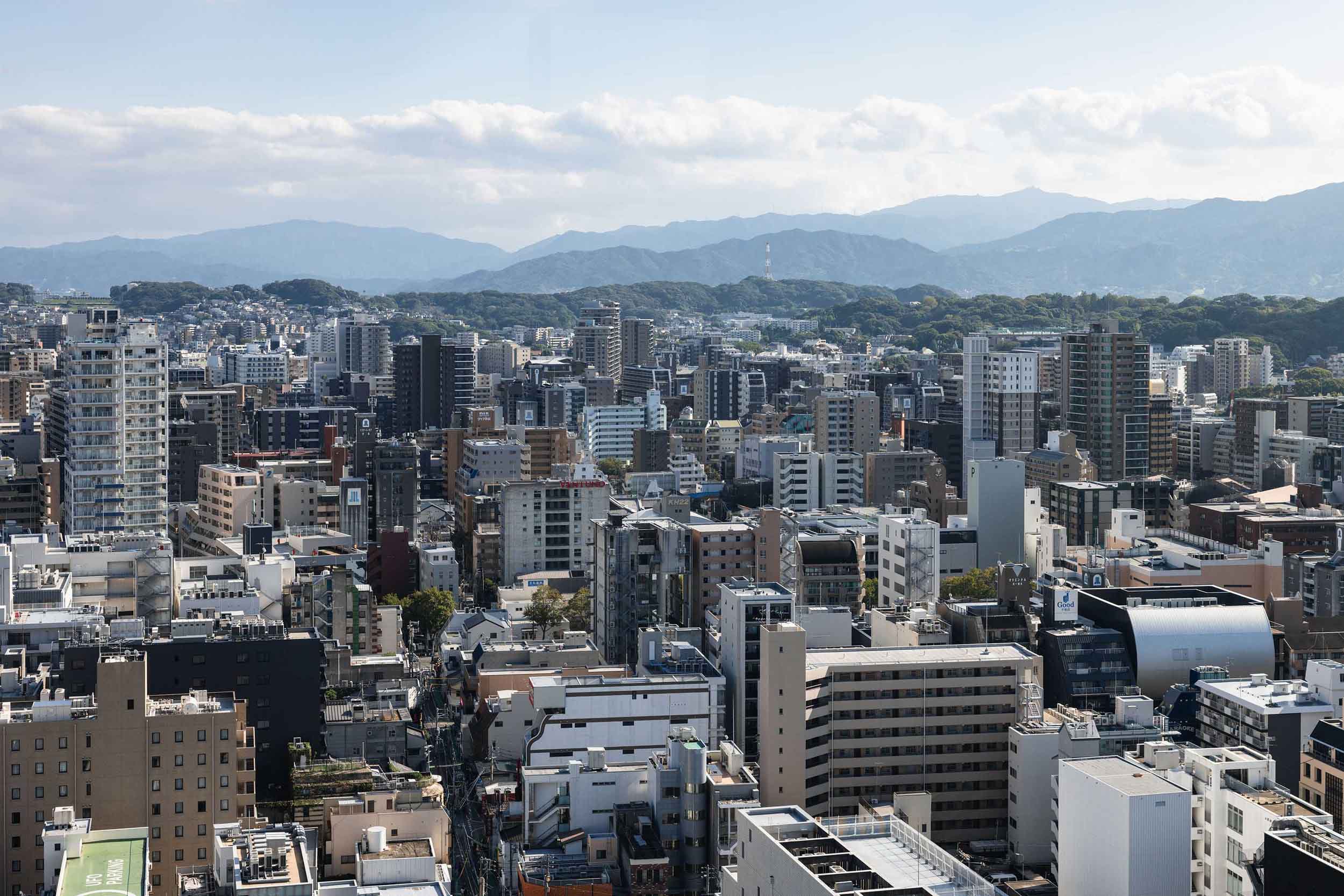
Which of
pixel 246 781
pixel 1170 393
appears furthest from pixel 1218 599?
pixel 1170 393

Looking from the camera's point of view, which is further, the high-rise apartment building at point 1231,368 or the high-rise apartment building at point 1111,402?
the high-rise apartment building at point 1231,368

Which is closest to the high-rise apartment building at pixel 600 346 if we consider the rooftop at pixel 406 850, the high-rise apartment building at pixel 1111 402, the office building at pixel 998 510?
the high-rise apartment building at pixel 1111 402

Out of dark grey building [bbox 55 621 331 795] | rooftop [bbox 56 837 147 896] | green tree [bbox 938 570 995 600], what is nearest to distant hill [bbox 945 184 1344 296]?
green tree [bbox 938 570 995 600]

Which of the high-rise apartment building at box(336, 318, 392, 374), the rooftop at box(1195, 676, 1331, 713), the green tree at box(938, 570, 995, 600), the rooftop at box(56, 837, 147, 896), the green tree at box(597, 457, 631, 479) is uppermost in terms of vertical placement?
the high-rise apartment building at box(336, 318, 392, 374)

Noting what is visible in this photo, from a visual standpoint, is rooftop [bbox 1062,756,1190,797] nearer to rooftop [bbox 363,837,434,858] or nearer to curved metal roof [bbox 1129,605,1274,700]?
rooftop [bbox 363,837,434,858]

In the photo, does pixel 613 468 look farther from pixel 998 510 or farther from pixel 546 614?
pixel 546 614

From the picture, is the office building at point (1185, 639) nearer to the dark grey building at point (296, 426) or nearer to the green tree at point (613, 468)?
the green tree at point (613, 468)
